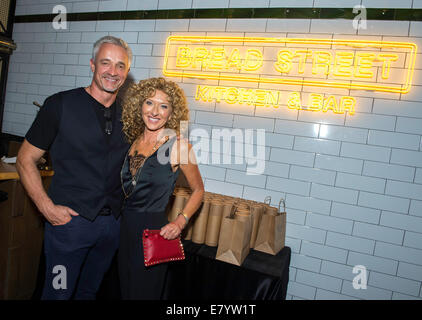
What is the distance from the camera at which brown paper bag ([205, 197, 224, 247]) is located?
242cm

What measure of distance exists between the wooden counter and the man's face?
1351 millimetres

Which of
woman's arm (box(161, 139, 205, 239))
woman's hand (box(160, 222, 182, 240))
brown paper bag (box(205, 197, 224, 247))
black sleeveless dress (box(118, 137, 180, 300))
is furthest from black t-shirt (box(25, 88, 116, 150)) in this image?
brown paper bag (box(205, 197, 224, 247))

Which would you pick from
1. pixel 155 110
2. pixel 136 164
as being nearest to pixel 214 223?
pixel 136 164

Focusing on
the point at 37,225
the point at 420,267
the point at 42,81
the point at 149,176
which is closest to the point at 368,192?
the point at 420,267

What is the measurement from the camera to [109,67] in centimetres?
177

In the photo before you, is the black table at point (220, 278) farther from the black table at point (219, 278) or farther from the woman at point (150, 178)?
the woman at point (150, 178)

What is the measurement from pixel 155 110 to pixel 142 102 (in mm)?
129

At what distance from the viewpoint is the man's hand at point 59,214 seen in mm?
1631

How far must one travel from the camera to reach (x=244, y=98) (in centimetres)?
317

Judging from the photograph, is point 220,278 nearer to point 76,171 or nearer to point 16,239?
point 76,171

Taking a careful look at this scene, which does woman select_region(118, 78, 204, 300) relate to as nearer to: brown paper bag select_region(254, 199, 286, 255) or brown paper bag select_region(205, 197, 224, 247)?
brown paper bag select_region(205, 197, 224, 247)

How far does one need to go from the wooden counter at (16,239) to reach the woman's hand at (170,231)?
5.26 ft

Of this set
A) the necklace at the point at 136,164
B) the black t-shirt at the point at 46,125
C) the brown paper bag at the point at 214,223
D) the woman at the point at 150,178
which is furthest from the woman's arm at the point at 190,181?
the black t-shirt at the point at 46,125
